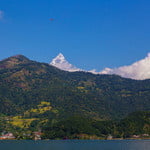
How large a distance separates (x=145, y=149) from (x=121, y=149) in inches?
541

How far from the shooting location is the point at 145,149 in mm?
191500

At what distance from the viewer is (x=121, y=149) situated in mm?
194375
